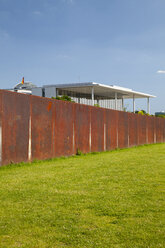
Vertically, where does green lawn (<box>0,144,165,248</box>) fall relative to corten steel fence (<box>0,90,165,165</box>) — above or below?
below

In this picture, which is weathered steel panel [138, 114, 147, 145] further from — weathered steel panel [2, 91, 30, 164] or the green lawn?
the green lawn

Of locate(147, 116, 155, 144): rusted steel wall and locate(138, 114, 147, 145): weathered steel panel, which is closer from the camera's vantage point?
locate(138, 114, 147, 145): weathered steel panel

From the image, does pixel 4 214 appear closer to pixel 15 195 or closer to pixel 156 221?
pixel 15 195

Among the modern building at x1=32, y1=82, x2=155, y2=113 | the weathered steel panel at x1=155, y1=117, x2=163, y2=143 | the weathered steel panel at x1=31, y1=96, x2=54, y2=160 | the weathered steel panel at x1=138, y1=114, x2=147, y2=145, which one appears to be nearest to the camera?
the weathered steel panel at x1=31, y1=96, x2=54, y2=160

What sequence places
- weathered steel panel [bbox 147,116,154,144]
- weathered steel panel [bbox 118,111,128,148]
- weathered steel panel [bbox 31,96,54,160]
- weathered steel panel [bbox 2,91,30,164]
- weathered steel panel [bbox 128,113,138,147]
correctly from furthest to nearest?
weathered steel panel [bbox 147,116,154,144], weathered steel panel [bbox 128,113,138,147], weathered steel panel [bbox 118,111,128,148], weathered steel panel [bbox 31,96,54,160], weathered steel panel [bbox 2,91,30,164]

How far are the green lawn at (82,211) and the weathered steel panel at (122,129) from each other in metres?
9.46

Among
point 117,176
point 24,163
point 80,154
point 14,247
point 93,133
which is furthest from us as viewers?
point 93,133

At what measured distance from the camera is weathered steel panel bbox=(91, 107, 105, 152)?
1300cm

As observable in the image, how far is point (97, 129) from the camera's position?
13398 mm

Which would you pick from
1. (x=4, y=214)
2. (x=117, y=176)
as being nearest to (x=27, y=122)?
(x=117, y=176)

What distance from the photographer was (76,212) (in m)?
3.93

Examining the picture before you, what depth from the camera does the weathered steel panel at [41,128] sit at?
30.0ft

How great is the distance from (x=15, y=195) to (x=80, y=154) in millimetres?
6990

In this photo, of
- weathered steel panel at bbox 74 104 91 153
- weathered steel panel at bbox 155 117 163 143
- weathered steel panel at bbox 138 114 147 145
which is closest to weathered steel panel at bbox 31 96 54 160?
weathered steel panel at bbox 74 104 91 153
